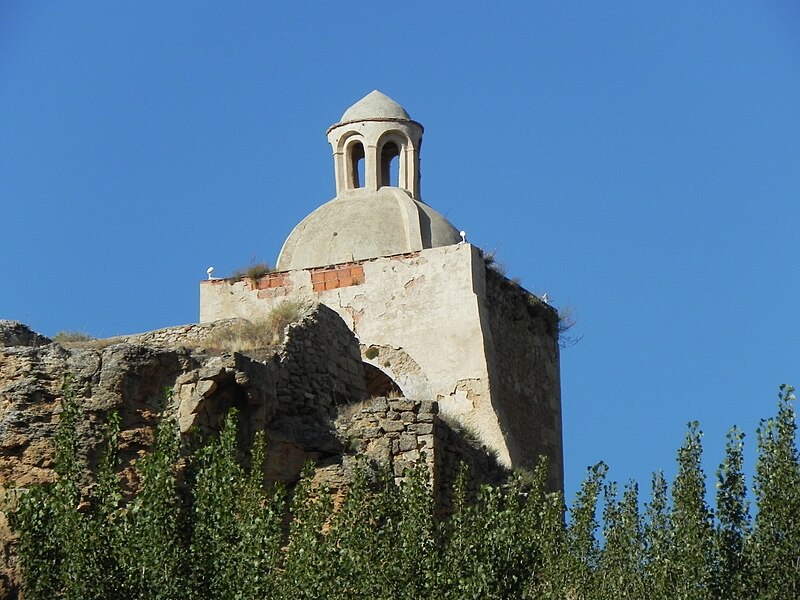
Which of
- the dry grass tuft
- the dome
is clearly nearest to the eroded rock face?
the dry grass tuft

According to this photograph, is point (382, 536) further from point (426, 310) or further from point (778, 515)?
point (426, 310)

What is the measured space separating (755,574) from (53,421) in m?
6.31

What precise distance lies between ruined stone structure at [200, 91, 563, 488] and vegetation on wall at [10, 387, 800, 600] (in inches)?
192

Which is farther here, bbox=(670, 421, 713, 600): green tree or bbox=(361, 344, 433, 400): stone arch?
bbox=(361, 344, 433, 400): stone arch

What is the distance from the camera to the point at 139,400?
58.9 ft

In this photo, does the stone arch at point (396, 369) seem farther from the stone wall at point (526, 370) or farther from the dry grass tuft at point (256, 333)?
the dry grass tuft at point (256, 333)

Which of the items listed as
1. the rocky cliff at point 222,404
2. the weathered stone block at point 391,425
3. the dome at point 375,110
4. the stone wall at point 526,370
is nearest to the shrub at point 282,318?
the rocky cliff at point 222,404

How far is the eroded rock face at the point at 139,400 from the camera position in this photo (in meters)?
17.4

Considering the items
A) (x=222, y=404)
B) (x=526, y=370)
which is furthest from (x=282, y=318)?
(x=526, y=370)

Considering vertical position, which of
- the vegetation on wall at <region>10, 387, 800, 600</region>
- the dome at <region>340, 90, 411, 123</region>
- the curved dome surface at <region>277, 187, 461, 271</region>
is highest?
the dome at <region>340, 90, 411, 123</region>

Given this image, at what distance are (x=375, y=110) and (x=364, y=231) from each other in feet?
7.48

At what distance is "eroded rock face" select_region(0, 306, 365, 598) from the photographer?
17.4 metres

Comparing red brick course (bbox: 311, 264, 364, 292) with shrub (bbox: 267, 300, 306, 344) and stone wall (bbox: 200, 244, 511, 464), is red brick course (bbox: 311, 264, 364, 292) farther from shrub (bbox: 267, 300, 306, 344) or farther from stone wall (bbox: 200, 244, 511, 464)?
shrub (bbox: 267, 300, 306, 344)

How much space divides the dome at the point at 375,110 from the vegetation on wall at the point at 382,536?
9.36 meters
